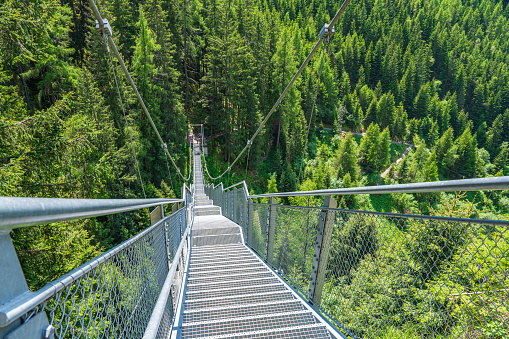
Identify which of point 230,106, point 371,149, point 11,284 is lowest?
point 11,284

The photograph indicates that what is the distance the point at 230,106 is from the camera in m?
24.2

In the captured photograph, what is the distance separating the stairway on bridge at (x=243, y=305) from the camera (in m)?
1.89

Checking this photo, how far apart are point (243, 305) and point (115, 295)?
1427 millimetres

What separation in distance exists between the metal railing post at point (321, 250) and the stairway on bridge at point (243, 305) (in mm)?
149

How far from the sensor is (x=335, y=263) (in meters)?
2.15

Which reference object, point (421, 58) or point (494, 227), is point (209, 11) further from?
point (421, 58)

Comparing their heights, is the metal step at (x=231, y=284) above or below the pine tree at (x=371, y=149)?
below

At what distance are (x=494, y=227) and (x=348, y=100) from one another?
5824 centimetres

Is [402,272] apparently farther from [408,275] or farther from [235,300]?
[235,300]

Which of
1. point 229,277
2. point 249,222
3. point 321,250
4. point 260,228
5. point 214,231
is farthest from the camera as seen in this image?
point 214,231

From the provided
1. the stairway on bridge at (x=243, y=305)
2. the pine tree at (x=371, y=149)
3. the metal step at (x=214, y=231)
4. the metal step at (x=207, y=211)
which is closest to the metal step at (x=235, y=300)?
the stairway on bridge at (x=243, y=305)

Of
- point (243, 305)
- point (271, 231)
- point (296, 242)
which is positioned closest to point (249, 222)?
point (271, 231)

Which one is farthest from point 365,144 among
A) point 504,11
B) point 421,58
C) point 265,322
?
point 504,11

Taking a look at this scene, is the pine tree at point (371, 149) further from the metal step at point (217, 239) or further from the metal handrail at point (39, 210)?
the metal handrail at point (39, 210)
